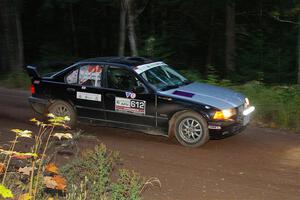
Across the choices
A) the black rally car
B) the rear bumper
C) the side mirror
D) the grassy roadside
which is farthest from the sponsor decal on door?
the grassy roadside

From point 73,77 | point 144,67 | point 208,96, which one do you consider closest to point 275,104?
point 208,96

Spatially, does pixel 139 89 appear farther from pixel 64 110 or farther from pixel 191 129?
pixel 64 110

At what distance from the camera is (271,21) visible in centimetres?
2681

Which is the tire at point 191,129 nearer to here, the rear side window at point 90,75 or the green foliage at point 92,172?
the rear side window at point 90,75

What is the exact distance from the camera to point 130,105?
33.5 feet

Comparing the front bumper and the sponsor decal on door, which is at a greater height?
the sponsor decal on door

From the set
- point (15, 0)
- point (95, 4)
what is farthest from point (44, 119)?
point (95, 4)

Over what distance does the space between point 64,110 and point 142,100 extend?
197 cm

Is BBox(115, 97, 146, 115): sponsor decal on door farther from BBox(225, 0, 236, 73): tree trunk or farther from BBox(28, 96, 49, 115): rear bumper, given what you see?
BBox(225, 0, 236, 73): tree trunk

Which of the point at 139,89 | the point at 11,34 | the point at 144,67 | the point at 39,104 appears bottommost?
the point at 39,104

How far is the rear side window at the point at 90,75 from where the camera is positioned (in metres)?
10.6

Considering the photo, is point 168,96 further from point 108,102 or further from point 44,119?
point 44,119

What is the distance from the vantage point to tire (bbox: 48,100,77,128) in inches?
433

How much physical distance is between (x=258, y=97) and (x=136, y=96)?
4143 mm
